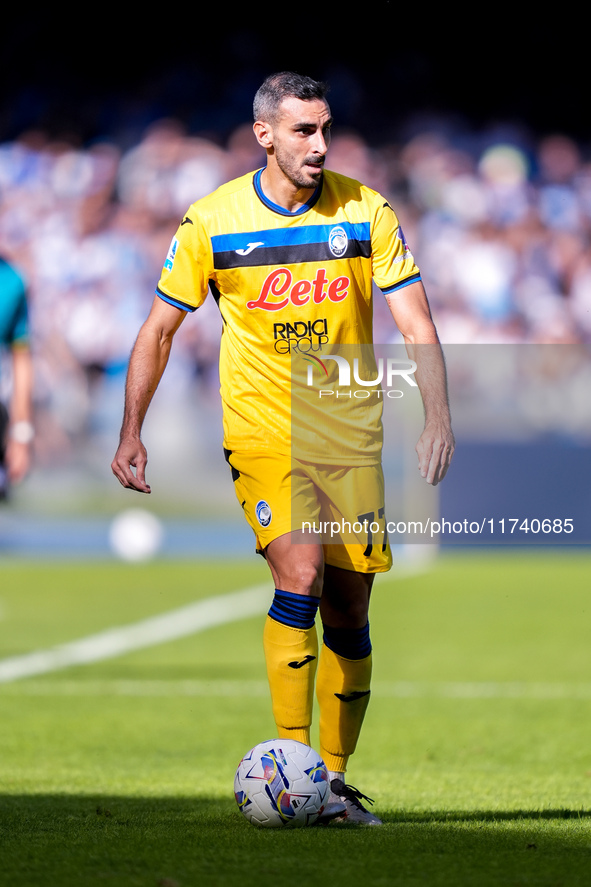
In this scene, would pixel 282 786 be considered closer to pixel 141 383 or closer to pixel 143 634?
pixel 141 383

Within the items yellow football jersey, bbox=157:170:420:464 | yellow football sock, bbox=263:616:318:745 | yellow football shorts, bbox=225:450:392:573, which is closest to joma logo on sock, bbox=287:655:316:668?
yellow football sock, bbox=263:616:318:745

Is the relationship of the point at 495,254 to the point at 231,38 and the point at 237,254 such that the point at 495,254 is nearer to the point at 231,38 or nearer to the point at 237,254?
the point at 231,38

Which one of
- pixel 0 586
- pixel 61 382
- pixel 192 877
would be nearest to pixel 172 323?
pixel 192 877

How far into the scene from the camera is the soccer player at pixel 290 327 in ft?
13.3

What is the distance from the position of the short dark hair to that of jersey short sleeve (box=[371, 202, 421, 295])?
415 mm

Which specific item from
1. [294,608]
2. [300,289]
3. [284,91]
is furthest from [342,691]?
[284,91]

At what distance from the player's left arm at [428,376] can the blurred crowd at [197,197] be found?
12.3 meters

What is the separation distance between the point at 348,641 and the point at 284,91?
176 cm

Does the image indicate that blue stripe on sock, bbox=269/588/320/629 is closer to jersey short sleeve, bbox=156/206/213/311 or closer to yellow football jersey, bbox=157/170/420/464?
yellow football jersey, bbox=157/170/420/464

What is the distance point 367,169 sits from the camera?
1852cm

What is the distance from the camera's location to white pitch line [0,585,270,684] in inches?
343

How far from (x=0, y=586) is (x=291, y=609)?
9.69 metres

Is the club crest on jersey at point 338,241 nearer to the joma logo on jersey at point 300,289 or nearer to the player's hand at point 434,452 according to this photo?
the joma logo on jersey at point 300,289

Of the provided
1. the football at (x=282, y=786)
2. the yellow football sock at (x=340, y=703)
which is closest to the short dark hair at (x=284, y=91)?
the yellow football sock at (x=340, y=703)
